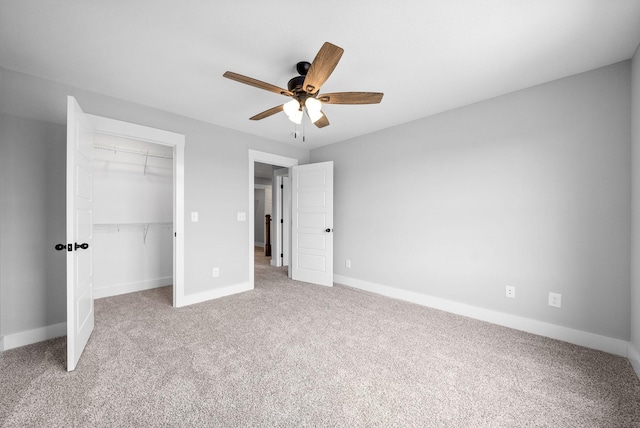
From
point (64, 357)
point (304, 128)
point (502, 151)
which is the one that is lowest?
point (64, 357)

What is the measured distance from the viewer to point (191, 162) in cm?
326

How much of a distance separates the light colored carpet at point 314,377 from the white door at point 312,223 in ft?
4.71

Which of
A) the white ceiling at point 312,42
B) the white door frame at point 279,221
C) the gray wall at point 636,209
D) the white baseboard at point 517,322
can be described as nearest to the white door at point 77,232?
the white ceiling at point 312,42

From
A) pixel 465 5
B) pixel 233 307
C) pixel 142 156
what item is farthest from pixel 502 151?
pixel 142 156

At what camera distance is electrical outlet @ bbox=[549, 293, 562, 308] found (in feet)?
7.62

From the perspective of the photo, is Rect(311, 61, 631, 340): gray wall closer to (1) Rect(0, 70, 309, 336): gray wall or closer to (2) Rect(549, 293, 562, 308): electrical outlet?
(2) Rect(549, 293, 562, 308): electrical outlet

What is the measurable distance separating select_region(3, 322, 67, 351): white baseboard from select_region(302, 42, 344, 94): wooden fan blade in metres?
3.10

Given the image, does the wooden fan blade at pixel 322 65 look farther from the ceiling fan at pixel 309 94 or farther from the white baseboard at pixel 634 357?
the white baseboard at pixel 634 357

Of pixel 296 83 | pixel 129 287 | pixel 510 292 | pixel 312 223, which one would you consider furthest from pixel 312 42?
pixel 129 287

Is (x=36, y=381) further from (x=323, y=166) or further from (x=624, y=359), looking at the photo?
(x=624, y=359)

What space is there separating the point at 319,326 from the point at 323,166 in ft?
8.02

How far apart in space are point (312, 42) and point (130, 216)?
359 cm

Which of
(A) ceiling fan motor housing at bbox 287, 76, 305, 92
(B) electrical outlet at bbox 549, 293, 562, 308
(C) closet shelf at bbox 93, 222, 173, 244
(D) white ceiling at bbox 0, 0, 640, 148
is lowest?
(B) electrical outlet at bbox 549, 293, 562, 308

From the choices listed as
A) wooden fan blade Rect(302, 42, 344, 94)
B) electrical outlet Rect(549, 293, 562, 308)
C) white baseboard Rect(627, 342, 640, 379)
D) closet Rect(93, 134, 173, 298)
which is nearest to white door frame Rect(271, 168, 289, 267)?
closet Rect(93, 134, 173, 298)
